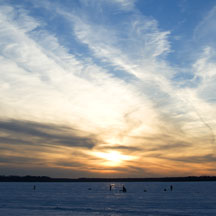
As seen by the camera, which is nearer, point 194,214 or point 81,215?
point 81,215

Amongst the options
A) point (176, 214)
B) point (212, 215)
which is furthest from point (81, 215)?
point (212, 215)

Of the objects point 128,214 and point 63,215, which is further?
point 128,214

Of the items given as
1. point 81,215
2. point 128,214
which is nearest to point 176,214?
point 128,214

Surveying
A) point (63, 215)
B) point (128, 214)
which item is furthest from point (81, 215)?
point (128, 214)

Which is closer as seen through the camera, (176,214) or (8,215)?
(8,215)

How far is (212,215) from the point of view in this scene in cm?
3853

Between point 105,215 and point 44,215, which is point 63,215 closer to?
point 44,215

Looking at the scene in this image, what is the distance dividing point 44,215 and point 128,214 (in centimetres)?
1062

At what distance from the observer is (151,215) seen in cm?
3844

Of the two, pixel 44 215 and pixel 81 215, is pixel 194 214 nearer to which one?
pixel 81 215

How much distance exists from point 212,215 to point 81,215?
16.1 m

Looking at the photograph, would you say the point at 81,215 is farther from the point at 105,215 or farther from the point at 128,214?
the point at 128,214

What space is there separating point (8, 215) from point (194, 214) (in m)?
22.9

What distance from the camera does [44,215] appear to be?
120 feet
